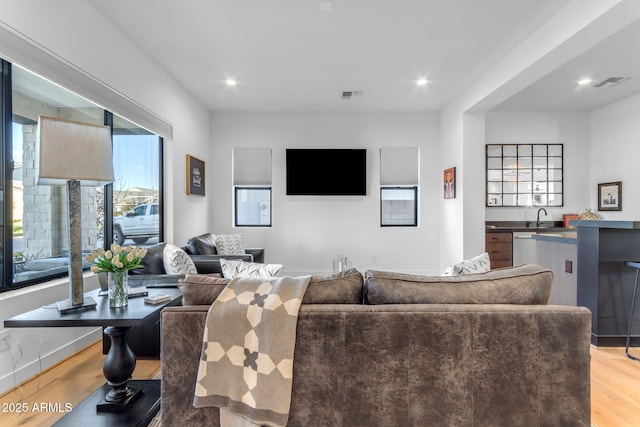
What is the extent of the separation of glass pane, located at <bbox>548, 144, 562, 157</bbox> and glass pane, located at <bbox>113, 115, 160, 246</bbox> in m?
6.28

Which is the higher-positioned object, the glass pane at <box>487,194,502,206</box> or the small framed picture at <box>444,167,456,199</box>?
the small framed picture at <box>444,167,456,199</box>

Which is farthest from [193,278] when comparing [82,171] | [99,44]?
[99,44]

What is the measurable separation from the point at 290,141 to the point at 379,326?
4.72 meters

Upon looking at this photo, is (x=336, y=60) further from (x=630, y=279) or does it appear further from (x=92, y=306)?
(x=630, y=279)

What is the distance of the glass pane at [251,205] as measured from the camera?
572 centimetres

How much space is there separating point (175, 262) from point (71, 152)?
1.42 m

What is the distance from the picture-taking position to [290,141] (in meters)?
5.65

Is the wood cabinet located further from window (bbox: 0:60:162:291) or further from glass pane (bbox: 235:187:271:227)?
window (bbox: 0:60:162:291)

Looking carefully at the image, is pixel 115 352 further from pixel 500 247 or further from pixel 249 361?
pixel 500 247

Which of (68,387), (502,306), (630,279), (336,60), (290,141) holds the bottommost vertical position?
(68,387)

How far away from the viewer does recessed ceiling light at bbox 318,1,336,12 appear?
2.66 meters

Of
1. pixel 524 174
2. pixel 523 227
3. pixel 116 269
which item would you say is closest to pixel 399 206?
pixel 523 227

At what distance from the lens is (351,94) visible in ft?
15.6

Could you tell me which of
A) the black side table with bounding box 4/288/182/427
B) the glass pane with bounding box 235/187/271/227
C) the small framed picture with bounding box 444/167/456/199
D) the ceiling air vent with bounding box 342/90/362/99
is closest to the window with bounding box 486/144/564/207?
the small framed picture with bounding box 444/167/456/199
